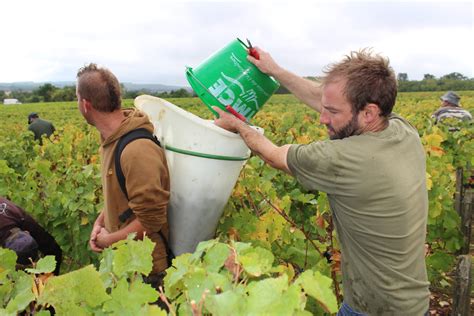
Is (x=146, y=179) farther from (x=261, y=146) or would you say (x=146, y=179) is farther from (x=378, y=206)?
(x=378, y=206)

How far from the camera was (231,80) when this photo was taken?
2021mm

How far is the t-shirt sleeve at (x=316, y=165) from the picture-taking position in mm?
1713

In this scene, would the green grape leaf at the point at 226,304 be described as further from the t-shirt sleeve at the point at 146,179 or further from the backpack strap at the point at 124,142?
the backpack strap at the point at 124,142

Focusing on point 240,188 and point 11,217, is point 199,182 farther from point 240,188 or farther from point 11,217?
point 11,217

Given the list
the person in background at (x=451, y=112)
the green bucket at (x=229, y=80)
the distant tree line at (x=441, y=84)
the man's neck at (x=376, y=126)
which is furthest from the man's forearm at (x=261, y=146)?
the distant tree line at (x=441, y=84)

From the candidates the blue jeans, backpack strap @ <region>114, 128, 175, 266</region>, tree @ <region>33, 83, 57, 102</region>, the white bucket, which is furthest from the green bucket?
tree @ <region>33, 83, 57, 102</region>

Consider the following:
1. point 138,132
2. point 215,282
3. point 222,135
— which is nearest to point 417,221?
point 222,135

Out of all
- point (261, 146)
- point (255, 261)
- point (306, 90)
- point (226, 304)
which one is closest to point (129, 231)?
point (261, 146)

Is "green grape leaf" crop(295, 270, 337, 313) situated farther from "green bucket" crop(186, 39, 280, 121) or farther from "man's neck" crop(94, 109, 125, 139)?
"man's neck" crop(94, 109, 125, 139)

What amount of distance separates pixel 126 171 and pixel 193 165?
0.33m

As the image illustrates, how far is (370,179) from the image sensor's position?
1.67 m

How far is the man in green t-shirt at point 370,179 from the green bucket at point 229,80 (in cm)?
22

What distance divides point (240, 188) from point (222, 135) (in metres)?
0.95

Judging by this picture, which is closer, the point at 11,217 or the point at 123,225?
the point at 123,225
